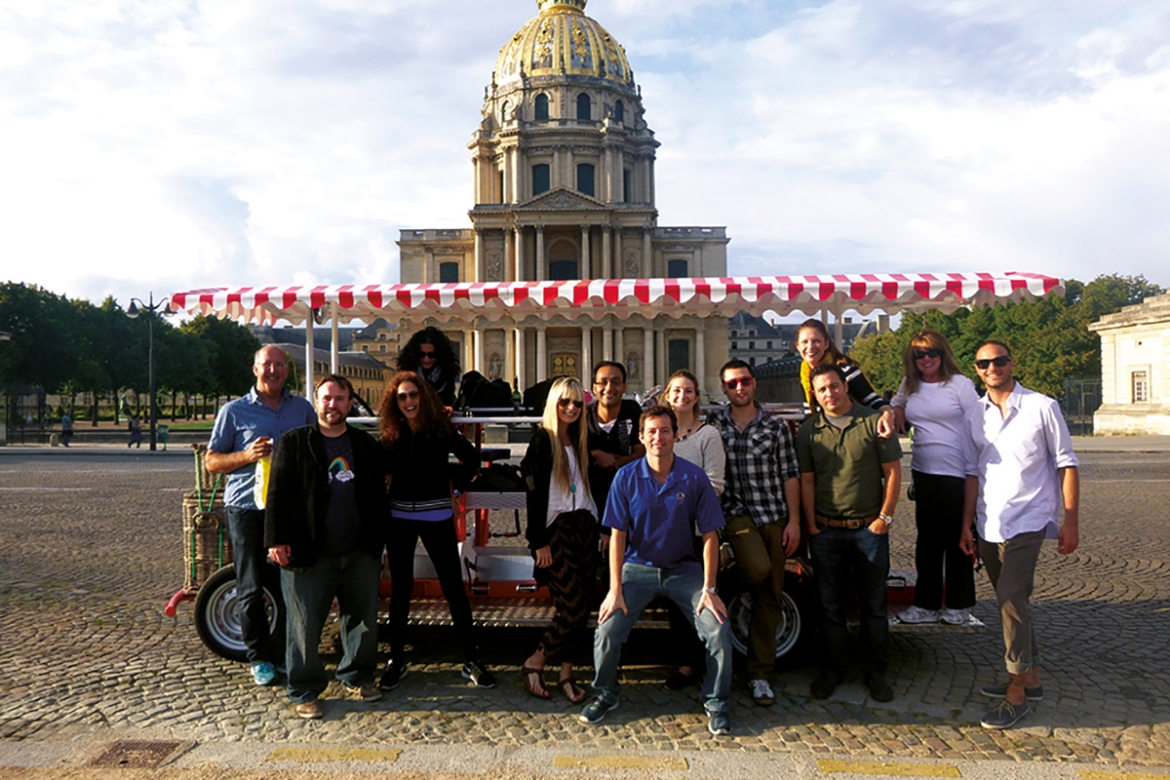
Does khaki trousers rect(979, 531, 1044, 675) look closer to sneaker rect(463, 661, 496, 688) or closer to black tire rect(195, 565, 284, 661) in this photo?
sneaker rect(463, 661, 496, 688)

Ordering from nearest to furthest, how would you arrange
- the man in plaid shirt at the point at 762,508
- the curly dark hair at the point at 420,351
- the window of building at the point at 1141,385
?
the man in plaid shirt at the point at 762,508, the curly dark hair at the point at 420,351, the window of building at the point at 1141,385

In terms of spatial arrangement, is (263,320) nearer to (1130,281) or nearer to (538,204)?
(538,204)

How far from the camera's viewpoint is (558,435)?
5.18 metres

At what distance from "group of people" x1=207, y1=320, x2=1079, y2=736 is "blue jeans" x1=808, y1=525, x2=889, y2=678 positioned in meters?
0.01

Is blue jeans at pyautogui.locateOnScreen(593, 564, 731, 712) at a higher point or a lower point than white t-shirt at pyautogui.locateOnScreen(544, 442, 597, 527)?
lower

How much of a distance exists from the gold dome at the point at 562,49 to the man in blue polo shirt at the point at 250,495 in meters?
79.2

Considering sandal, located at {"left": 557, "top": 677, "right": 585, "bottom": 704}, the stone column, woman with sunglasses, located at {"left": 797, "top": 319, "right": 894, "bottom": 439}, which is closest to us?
sandal, located at {"left": 557, "top": 677, "right": 585, "bottom": 704}

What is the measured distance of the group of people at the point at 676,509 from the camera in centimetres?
476

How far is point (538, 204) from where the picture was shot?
70250mm

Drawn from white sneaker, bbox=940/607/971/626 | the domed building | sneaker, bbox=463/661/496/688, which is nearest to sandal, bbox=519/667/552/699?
sneaker, bbox=463/661/496/688

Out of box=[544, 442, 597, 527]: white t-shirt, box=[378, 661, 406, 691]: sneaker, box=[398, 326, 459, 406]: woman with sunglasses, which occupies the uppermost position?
box=[398, 326, 459, 406]: woman with sunglasses

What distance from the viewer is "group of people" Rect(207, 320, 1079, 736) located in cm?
476

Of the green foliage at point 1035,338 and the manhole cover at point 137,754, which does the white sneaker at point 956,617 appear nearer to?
the manhole cover at point 137,754

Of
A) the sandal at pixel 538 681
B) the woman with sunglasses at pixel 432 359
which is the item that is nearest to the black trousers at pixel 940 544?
the sandal at pixel 538 681
